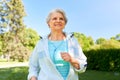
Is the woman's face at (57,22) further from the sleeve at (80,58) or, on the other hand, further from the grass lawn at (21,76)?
the grass lawn at (21,76)

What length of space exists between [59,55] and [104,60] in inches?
876

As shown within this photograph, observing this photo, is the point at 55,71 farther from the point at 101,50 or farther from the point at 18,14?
the point at 18,14

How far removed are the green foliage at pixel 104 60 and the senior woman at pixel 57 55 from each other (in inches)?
818

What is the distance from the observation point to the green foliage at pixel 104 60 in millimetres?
24672

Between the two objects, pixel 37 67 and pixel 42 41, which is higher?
pixel 42 41

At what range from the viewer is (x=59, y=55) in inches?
144

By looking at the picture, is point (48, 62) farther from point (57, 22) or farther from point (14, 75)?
point (14, 75)

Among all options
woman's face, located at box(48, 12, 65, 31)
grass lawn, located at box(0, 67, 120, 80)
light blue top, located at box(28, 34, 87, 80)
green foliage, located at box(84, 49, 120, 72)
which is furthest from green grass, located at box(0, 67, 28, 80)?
woman's face, located at box(48, 12, 65, 31)

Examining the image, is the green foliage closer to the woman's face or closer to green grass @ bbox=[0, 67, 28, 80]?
green grass @ bbox=[0, 67, 28, 80]

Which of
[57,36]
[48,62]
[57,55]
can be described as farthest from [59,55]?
[57,36]

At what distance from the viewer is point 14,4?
2317 inches

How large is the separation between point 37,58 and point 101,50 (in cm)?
2302

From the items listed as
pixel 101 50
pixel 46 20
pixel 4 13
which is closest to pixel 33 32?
pixel 4 13

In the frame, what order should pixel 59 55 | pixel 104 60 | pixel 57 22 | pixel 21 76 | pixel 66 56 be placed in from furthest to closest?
1. pixel 104 60
2. pixel 21 76
3. pixel 57 22
4. pixel 59 55
5. pixel 66 56
